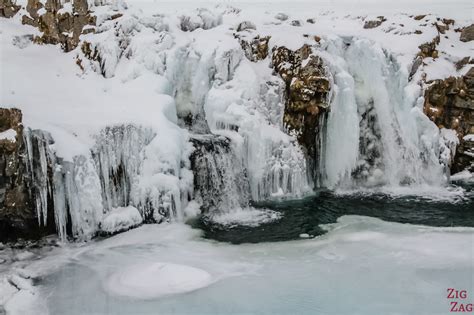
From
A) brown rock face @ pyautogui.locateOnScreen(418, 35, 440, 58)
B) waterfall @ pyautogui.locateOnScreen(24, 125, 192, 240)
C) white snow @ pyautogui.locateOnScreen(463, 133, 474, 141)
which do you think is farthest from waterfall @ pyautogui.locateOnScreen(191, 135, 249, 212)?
white snow @ pyautogui.locateOnScreen(463, 133, 474, 141)

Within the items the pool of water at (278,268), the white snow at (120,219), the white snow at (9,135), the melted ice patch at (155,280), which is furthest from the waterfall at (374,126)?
the white snow at (9,135)

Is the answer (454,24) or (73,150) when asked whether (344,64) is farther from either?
(73,150)

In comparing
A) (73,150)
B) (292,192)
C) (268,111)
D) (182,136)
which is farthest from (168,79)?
(292,192)

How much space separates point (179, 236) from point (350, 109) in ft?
21.7

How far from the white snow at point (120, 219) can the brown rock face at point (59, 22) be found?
6.13 m

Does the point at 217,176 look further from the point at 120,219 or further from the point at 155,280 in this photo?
the point at 155,280

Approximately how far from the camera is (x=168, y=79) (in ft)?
37.7

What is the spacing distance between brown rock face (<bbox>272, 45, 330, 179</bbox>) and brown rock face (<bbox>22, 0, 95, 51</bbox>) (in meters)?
6.34

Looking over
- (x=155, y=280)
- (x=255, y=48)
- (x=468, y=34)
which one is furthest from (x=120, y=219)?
(x=468, y=34)

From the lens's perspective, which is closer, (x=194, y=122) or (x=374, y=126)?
(x=194, y=122)

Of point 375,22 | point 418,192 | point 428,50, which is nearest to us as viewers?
point 418,192

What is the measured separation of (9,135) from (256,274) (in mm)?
5583

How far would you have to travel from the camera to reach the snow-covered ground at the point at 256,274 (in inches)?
226

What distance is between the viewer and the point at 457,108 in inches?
501
